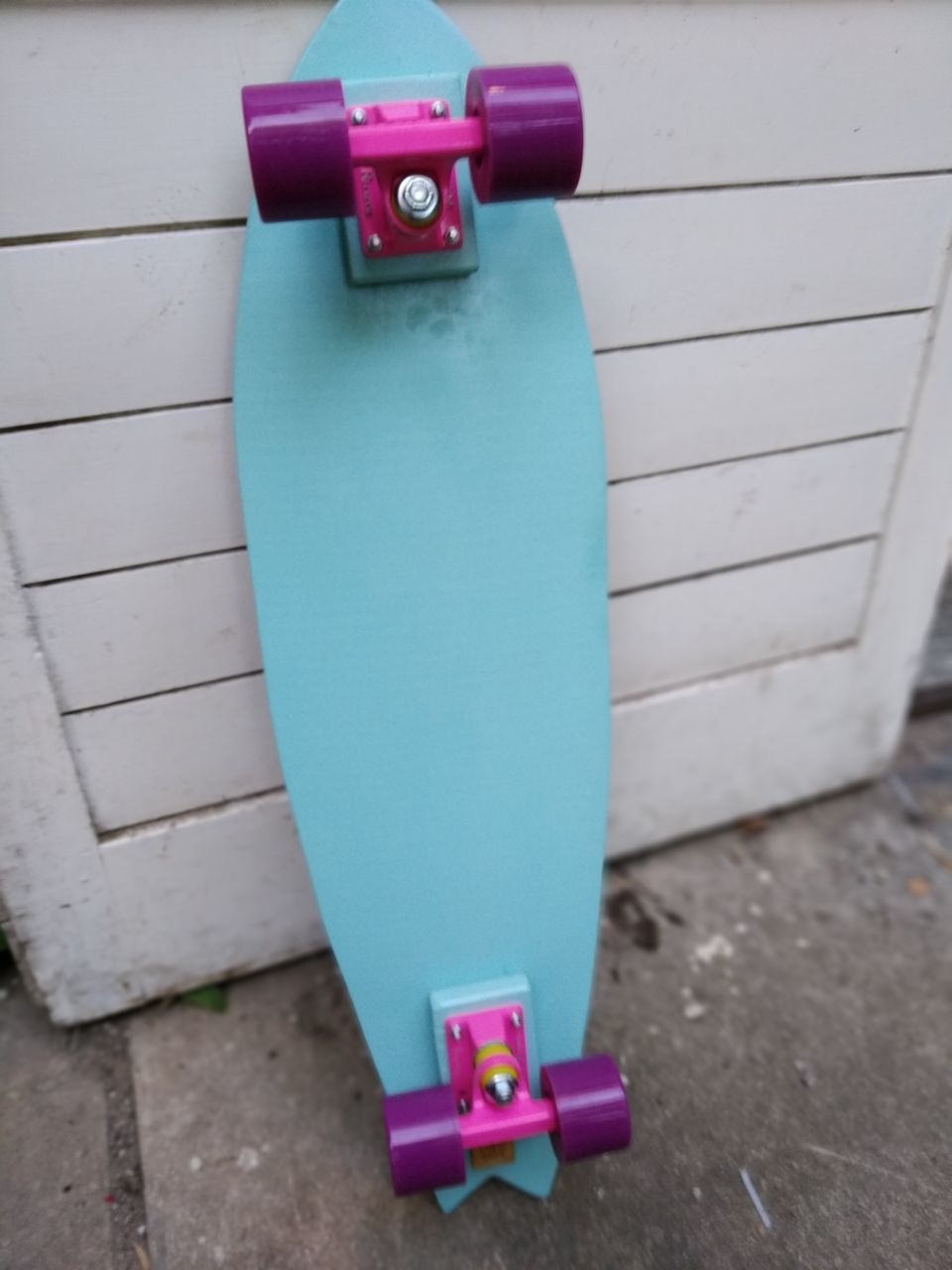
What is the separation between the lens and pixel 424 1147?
917 mm

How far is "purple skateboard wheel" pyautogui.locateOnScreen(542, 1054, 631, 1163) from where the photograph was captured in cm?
94

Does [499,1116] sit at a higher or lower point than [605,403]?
lower

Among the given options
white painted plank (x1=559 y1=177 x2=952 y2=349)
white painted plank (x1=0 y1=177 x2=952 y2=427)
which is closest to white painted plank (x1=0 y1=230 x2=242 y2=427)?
white painted plank (x1=0 y1=177 x2=952 y2=427)

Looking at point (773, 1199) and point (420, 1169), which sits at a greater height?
point (420, 1169)

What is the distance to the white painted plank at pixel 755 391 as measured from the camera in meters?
1.12

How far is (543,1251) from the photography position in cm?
102

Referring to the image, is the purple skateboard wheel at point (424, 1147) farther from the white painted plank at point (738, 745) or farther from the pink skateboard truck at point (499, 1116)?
the white painted plank at point (738, 745)

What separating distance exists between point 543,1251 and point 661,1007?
0.36 m

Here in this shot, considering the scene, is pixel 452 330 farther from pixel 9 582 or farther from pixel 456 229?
pixel 9 582

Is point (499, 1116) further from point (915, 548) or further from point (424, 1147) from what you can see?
point (915, 548)

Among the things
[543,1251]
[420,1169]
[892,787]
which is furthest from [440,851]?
[892,787]

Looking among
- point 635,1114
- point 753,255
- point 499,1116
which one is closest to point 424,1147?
point 499,1116

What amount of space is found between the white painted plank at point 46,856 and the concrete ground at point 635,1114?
102mm

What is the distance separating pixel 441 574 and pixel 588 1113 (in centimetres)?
59
